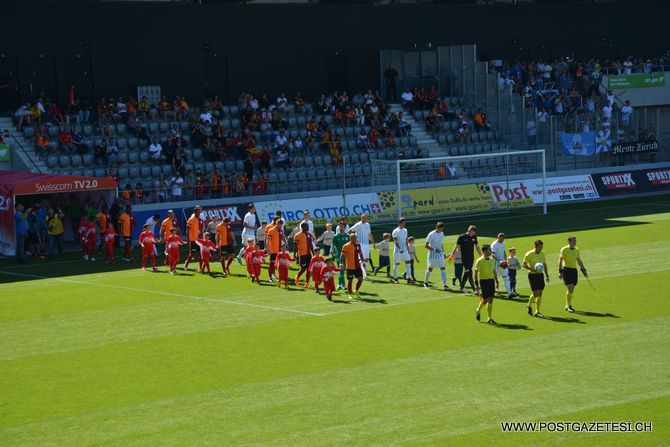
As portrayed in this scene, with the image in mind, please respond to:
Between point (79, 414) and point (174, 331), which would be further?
point (174, 331)

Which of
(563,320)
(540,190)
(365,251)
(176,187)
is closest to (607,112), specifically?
(540,190)

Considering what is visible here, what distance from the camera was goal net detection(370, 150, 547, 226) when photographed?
43719 millimetres

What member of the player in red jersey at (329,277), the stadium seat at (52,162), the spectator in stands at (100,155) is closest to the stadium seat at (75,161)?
the stadium seat at (52,162)

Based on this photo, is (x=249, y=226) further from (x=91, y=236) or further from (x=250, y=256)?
(x=91, y=236)

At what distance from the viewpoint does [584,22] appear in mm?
62656

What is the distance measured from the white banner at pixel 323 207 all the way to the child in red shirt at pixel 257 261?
1055 centimetres

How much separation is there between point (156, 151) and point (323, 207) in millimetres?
7380

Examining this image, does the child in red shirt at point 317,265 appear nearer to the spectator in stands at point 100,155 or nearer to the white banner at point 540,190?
the spectator in stands at point 100,155

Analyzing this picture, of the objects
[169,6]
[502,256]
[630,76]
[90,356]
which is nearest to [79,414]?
[90,356]

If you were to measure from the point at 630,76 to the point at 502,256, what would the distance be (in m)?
36.3

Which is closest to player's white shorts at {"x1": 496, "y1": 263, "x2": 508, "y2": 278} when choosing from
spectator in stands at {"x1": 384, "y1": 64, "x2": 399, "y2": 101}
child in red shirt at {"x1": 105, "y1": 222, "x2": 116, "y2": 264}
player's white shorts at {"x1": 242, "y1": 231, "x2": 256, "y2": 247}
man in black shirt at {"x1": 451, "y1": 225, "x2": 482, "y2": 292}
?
man in black shirt at {"x1": 451, "y1": 225, "x2": 482, "y2": 292}

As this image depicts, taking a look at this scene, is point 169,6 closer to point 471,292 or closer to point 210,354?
point 471,292

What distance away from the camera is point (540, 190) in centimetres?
4703

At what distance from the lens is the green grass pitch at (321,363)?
1599 cm
